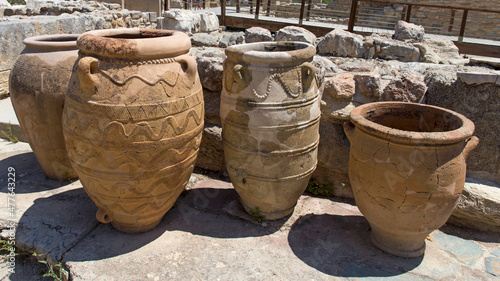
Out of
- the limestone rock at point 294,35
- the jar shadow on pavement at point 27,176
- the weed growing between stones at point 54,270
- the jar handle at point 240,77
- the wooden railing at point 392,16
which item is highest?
the wooden railing at point 392,16

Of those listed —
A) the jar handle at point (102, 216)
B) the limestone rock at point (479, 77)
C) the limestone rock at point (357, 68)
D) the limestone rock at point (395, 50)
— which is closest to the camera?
the jar handle at point (102, 216)

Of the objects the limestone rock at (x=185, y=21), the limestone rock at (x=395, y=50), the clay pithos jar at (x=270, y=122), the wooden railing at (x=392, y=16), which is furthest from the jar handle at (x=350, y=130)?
the wooden railing at (x=392, y=16)

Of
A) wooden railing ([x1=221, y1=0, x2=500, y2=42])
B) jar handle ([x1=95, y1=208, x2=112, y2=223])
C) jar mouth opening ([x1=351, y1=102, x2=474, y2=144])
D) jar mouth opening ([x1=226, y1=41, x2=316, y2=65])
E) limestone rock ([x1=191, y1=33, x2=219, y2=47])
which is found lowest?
jar handle ([x1=95, y1=208, x2=112, y2=223])

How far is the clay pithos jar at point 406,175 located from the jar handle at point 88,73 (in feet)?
5.22

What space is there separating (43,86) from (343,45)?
3070 mm

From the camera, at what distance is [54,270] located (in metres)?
2.45

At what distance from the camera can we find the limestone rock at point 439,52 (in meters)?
4.12

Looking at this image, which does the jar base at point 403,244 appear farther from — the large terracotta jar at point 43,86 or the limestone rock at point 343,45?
the large terracotta jar at point 43,86

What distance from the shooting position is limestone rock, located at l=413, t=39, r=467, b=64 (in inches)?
162

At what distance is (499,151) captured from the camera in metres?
2.86

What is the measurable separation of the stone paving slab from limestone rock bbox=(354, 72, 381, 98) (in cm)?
95

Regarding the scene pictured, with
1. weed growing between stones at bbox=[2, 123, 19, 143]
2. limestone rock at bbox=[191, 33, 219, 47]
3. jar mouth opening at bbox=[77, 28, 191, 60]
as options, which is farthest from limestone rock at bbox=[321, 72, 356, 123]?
weed growing between stones at bbox=[2, 123, 19, 143]

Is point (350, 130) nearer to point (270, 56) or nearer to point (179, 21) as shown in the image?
point (270, 56)

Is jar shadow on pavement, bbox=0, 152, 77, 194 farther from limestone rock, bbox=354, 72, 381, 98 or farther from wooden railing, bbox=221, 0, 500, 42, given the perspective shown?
wooden railing, bbox=221, 0, 500, 42
